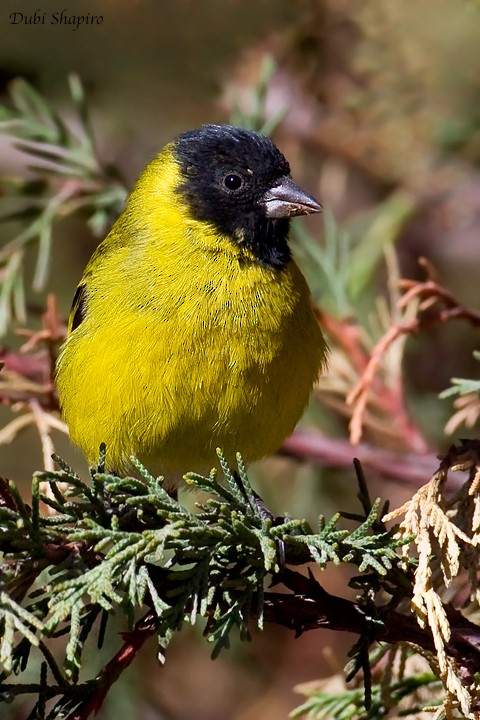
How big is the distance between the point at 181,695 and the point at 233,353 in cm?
197

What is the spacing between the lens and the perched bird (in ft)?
9.62

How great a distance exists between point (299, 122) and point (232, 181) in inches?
55.0

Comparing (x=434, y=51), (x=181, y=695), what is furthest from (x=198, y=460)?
(x=434, y=51)

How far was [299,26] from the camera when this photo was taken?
442 cm

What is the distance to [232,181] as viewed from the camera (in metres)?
3.52

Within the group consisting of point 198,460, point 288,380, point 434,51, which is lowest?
point 198,460

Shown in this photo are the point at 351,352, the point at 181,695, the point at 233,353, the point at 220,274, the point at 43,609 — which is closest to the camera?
the point at 43,609

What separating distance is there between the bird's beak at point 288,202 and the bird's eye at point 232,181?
0.36 feet

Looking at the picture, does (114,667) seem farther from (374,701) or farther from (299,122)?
(299,122)

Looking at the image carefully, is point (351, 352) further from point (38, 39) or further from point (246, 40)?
point (38, 39)

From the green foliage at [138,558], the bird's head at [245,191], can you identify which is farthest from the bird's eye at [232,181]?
the green foliage at [138,558]

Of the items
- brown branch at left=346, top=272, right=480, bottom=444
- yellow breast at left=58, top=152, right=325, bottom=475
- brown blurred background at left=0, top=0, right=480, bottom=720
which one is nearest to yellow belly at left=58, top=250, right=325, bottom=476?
yellow breast at left=58, top=152, right=325, bottom=475

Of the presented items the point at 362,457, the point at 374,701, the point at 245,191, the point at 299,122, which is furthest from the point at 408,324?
the point at 299,122

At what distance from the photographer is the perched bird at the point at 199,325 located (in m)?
2.93
